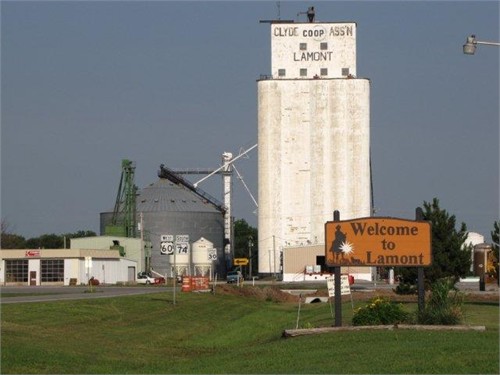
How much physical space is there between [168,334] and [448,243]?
20.9 m

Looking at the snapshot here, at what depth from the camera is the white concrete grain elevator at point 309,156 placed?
4931 inches

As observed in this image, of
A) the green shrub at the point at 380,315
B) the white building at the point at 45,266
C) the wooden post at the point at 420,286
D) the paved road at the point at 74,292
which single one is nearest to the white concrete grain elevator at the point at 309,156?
the white building at the point at 45,266

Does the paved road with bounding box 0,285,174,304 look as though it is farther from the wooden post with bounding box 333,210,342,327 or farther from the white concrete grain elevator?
the white concrete grain elevator

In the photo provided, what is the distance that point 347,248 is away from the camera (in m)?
31.9

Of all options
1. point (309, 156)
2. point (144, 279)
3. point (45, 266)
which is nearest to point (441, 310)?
point (45, 266)

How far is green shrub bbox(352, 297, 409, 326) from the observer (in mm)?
29312

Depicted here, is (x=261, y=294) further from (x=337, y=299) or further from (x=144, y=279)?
(x=144, y=279)

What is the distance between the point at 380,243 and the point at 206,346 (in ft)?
21.9

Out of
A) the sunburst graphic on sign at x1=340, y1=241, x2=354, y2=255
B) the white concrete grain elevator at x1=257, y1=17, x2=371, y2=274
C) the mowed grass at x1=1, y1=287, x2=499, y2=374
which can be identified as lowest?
the mowed grass at x1=1, y1=287, x2=499, y2=374

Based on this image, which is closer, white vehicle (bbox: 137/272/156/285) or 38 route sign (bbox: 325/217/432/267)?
38 route sign (bbox: 325/217/432/267)

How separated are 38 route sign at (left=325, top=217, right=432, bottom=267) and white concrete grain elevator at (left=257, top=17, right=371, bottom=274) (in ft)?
303

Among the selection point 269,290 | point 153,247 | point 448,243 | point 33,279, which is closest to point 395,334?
point 448,243

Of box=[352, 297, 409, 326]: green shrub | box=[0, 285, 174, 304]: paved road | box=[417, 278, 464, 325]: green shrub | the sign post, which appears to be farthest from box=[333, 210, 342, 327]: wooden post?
box=[0, 285, 174, 304]: paved road

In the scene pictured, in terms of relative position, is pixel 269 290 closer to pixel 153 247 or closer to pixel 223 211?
pixel 153 247
